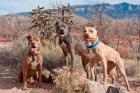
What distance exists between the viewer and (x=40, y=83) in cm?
1088

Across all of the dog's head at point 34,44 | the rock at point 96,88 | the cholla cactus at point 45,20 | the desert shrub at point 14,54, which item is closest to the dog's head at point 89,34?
the rock at point 96,88

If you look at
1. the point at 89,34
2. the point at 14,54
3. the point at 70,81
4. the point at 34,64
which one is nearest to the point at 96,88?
the point at 70,81

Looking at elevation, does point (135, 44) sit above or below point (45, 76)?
below

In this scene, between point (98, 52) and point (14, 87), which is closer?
point (98, 52)

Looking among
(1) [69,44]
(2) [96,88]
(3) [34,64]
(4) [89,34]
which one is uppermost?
(4) [89,34]

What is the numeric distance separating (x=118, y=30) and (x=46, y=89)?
1520 centimetres

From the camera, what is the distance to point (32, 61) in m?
10.5

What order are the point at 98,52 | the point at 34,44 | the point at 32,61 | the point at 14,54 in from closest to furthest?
the point at 98,52
the point at 34,44
the point at 32,61
the point at 14,54

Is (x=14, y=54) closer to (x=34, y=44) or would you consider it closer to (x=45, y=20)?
(x=45, y=20)

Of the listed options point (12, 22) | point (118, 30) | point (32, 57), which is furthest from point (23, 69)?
point (12, 22)

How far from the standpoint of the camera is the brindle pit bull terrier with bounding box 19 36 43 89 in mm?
10352

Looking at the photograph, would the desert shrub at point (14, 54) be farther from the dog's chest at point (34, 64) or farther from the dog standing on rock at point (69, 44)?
the dog's chest at point (34, 64)

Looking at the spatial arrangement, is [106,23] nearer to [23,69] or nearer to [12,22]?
[23,69]

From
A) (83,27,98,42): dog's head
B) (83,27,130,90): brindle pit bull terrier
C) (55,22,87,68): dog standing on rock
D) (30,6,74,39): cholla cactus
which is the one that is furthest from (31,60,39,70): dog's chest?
(30,6,74,39): cholla cactus
